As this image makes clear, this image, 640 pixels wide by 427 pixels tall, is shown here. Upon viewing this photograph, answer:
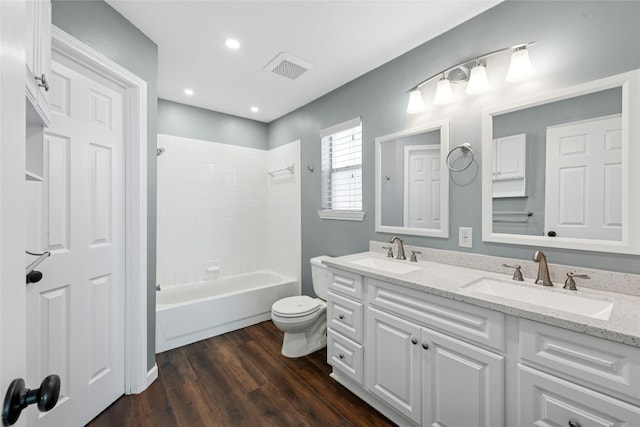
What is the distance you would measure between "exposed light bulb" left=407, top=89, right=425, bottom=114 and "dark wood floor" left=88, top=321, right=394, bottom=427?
2047 mm

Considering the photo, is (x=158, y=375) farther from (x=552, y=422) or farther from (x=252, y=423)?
(x=552, y=422)

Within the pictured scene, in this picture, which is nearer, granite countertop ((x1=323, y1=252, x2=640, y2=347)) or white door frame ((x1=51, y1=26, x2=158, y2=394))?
granite countertop ((x1=323, y1=252, x2=640, y2=347))

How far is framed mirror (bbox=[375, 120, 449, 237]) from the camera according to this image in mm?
1928

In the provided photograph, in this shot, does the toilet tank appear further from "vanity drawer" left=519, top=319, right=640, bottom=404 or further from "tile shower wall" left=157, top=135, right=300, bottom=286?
"vanity drawer" left=519, top=319, right=640, bottom=404

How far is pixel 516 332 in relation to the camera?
115 centimetres

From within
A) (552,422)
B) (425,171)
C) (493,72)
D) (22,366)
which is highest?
(493,72)

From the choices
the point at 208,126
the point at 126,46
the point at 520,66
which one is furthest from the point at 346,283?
the point at 208,126

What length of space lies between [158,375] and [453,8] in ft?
10.6

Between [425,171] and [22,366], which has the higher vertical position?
[425,171]

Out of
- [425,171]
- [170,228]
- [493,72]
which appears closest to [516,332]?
[425,171]

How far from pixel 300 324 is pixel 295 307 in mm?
150

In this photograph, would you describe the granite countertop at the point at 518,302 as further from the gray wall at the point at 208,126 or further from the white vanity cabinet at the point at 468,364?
the gray wall at the point at 208,126

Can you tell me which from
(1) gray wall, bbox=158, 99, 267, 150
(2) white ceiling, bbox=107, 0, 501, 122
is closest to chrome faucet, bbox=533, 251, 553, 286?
(2) white ceiling, bbox=107, 0, 501, 122

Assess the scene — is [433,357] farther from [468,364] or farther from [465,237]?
[465,237]
